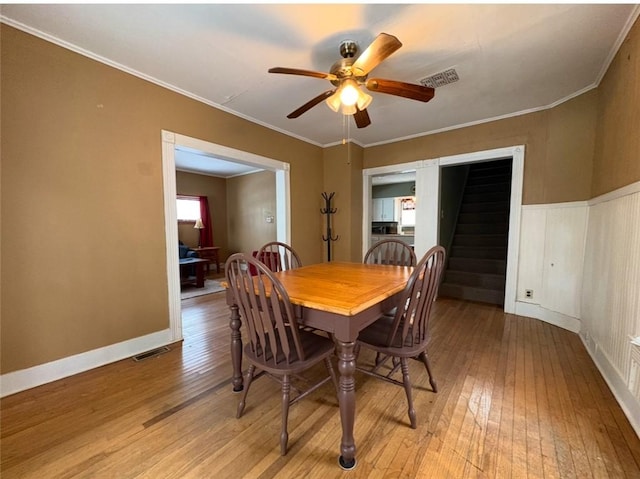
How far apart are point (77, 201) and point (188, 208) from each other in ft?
15.6

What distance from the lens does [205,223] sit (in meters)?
6.65

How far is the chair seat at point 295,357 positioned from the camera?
1.33 m

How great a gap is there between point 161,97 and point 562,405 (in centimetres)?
387

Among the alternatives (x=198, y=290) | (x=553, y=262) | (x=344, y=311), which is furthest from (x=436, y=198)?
(x=198, y=290)

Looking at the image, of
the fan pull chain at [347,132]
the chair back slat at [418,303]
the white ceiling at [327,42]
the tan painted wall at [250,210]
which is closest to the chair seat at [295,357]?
the chair back slat at [418,303]

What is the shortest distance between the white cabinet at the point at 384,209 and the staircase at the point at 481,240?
7.36 feet

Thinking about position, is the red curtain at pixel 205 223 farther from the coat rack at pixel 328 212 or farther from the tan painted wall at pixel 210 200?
the coat rack at pixel 328 212

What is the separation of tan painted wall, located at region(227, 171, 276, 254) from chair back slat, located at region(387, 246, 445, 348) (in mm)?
4973

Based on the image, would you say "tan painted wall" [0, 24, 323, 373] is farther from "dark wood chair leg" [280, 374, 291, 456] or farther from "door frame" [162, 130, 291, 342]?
"dark wood chair leg" [280, 374, 291, 456]

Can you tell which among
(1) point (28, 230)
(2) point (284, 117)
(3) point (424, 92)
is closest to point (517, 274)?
(3) point (424, 92)

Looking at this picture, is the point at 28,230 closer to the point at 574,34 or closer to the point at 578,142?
the point at 574,34

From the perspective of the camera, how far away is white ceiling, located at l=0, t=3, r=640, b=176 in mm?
1608

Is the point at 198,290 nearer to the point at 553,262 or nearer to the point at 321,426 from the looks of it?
the point at 321,426

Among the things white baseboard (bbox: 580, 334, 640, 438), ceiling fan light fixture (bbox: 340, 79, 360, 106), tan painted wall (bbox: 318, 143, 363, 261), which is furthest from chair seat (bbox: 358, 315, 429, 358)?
tan painted wall (bbox: 318, 143, 363, 261)
